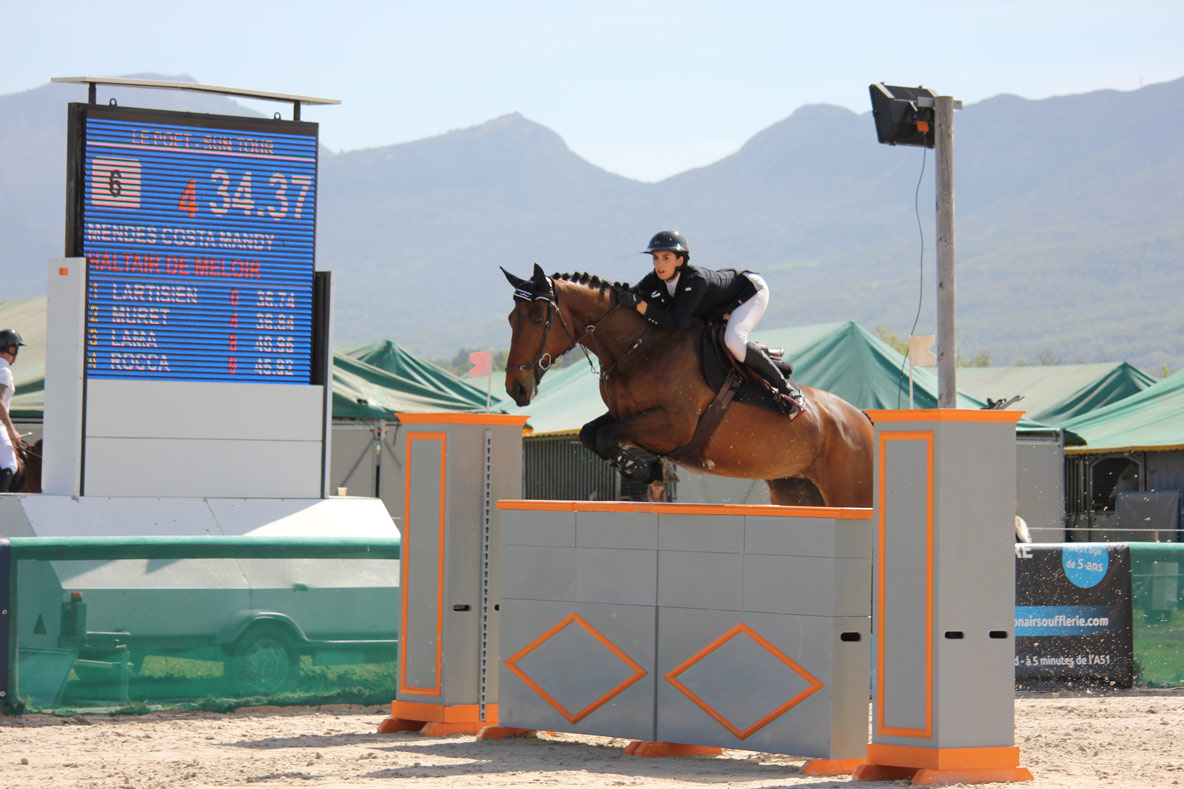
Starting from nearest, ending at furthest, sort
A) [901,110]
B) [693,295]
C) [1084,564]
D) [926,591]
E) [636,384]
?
1. [926,591]
2. [636,384]
3. [693,295]
4. [1084,564]
5. [901,110]

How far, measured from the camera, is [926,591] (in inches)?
230

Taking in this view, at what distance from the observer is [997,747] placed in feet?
19.1

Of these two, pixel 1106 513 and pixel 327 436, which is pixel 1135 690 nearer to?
pixel 327 436

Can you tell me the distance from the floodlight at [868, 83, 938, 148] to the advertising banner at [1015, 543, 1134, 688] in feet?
11.5

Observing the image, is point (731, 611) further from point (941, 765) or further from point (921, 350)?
point (921, 350)

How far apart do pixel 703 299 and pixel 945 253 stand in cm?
435

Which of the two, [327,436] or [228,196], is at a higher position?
[228,196]

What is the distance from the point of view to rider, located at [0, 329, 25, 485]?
10102 millimetres

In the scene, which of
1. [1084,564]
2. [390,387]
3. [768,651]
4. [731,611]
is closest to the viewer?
[768,651]

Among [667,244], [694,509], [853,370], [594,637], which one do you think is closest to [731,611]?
[694,509]

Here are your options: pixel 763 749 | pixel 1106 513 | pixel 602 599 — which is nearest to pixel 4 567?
pixel 602 599

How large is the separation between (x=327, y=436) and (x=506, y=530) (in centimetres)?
378

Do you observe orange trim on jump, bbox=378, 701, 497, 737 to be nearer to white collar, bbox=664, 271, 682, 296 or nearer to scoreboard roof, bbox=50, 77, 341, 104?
white collar, bbox=664, 271, 682, 296

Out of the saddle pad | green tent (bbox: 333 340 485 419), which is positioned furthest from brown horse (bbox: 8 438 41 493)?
green tent (bbox: 333 340 485 419)
